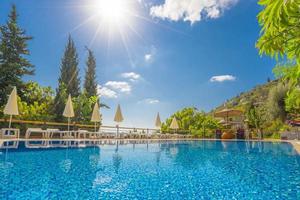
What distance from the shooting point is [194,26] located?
17922 millimetres

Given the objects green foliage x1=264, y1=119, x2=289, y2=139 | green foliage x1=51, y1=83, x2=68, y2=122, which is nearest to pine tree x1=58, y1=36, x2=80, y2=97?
green foliage x1=51, y1=83, x2=68, y2=122

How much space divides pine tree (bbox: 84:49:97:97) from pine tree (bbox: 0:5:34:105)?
6.06 metres

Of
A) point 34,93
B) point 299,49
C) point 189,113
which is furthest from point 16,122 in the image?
Answer: point 189,113

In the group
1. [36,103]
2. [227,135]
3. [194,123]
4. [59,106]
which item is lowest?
[227,135]

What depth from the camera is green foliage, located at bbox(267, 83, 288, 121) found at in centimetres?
2505

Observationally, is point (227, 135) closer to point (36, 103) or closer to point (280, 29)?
point (36, 103)

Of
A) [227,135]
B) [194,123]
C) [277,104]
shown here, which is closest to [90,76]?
[194,123]

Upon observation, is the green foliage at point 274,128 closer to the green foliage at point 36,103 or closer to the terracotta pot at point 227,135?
the terracotta pot at point 227,135

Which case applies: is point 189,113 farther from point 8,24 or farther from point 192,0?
point 8,24

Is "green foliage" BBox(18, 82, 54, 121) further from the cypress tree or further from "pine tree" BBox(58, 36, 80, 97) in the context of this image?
"pine tree" BBox(58, 36, 80, 97)

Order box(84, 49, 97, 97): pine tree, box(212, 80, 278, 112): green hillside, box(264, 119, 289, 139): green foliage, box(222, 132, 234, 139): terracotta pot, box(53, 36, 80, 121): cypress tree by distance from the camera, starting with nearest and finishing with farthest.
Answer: box(53, 36, 80, 121): cypress tree, box(222, 132, 234, 139): terracotta pot, box(84, 49, 97, 97): pine tree, box(264, 119, 289, 139): green foliage, box(212, 80, 278, 112): green hillside

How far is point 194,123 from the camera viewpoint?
24.8 m

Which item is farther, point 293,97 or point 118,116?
point 118,116

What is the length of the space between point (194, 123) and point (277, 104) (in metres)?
10.3
